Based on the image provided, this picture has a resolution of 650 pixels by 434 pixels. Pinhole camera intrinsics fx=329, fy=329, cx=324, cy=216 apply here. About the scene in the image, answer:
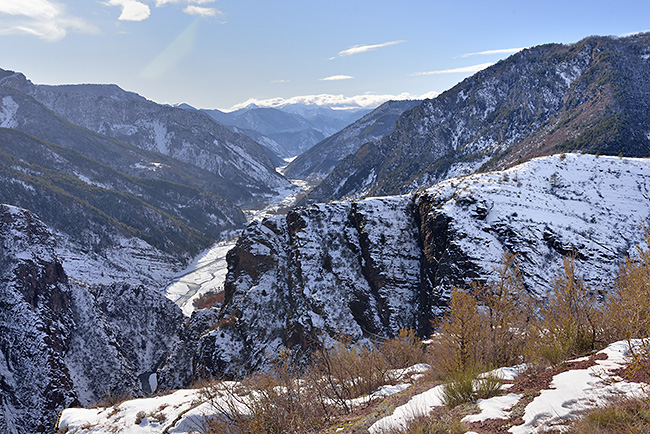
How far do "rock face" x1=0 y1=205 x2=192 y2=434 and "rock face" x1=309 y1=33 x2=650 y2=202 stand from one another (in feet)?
285

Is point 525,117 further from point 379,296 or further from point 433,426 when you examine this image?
point 433,426


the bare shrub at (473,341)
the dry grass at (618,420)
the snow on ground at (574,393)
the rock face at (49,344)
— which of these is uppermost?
the dry grass at (618,420)

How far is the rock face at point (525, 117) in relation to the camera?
76.1 meters

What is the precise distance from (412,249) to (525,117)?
309 ft

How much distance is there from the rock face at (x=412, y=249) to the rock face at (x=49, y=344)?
11.7m

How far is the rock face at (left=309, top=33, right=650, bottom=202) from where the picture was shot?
76062 mm

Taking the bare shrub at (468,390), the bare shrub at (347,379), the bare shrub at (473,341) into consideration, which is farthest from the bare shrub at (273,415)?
the bare shrub at (473,341)

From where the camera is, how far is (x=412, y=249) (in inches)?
1407

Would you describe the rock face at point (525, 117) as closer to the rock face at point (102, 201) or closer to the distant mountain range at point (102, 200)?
the distant mountain range at point (102, 200)

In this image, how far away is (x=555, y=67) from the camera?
105 m

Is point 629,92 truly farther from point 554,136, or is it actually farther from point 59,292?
point 59,292

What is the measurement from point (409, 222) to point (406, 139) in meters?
116

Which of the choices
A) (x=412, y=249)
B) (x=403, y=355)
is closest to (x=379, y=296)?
(x=412, y=249)

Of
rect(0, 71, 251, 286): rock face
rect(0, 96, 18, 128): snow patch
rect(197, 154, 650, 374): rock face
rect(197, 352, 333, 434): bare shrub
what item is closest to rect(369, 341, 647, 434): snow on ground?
rect(197, 352, 333, 434): bare shrub
